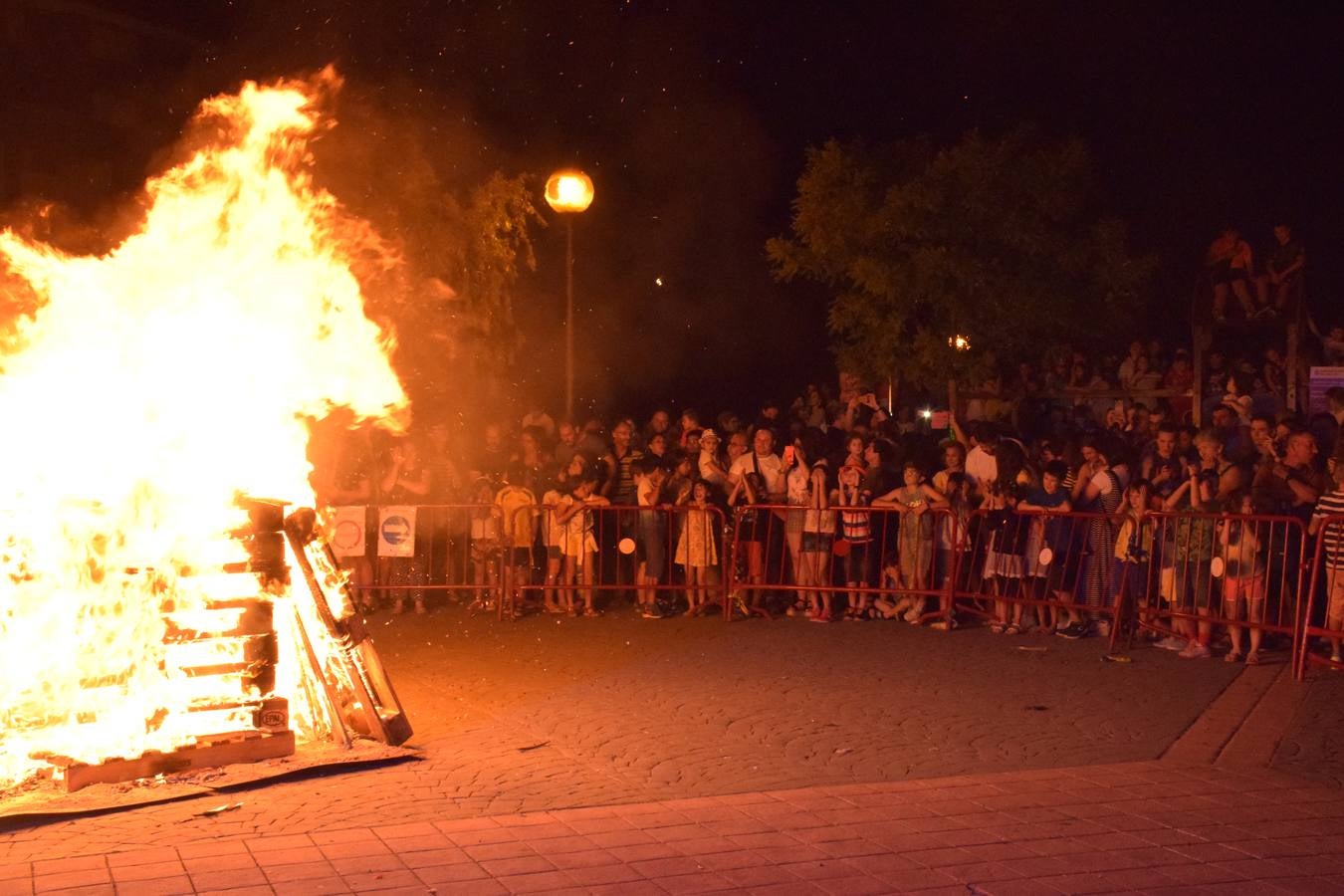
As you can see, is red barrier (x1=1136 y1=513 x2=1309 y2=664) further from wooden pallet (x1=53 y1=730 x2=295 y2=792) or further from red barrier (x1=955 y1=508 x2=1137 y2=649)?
wooden pallet (x1=53 y1=730 x2=295 y2=792)

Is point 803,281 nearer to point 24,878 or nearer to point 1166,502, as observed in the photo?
point 1166,502

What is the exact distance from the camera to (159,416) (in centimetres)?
767

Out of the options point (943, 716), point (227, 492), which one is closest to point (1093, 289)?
point (943, 716)

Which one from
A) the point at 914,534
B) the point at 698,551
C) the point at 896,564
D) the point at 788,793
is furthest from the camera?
the point at 698,551

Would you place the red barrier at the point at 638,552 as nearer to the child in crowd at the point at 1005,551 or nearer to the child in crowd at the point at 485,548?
the child in crowd at the point at 485,548

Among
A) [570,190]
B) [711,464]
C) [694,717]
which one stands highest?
[570,190]

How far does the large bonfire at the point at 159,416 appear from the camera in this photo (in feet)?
23.8

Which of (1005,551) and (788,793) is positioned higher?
(1005,551)

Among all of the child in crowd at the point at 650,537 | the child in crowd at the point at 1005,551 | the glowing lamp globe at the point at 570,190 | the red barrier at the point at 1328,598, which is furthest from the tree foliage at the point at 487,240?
the red barrier at the point at 1328,598

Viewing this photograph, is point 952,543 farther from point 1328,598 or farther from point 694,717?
point 694,717

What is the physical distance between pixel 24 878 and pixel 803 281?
1109 inches

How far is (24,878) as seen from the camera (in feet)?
17.8

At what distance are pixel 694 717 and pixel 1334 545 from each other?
16.3ft

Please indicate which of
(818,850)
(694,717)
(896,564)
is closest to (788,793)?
(818,850)
